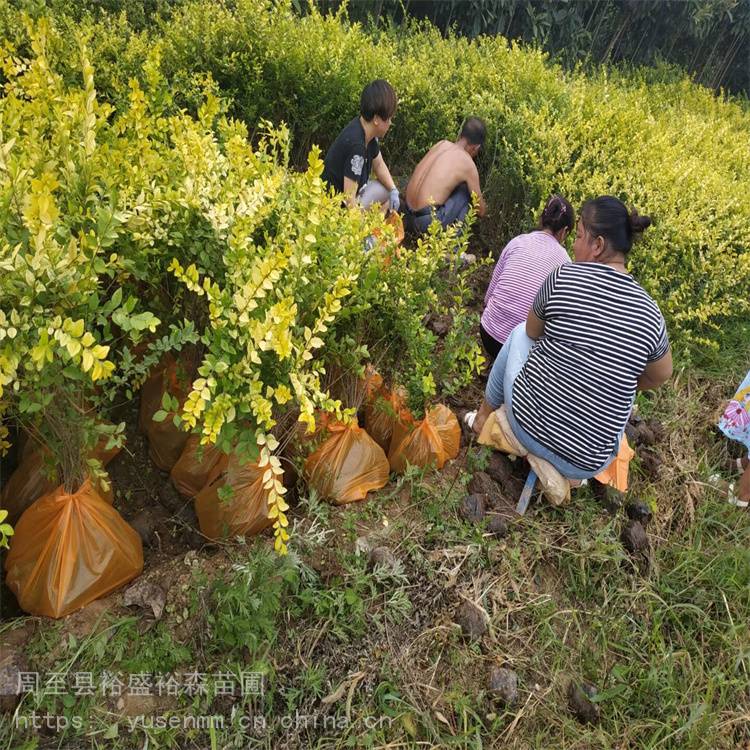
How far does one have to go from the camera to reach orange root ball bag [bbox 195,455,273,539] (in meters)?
2.36

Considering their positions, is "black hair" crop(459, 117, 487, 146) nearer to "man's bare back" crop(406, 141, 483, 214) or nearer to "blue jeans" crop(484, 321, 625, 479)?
"man's bare back" crop(406, 141, 483, 214)

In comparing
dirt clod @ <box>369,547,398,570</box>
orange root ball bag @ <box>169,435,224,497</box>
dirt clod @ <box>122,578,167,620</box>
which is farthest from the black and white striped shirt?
dirt clod @ <box>122,578,167,620</box>

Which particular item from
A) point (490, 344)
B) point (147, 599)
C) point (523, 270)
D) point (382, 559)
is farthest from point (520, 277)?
point (147, 599)

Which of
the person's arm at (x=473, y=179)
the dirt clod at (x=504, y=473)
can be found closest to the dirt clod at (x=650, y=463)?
the dirt clod at (x=504, y=473)

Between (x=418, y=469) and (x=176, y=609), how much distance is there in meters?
1.14

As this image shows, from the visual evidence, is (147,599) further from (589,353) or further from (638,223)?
(638,223)

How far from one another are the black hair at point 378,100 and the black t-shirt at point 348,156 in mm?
143

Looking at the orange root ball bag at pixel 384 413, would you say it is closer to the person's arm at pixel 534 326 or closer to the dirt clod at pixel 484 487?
the dirt clod at pixel 484 487

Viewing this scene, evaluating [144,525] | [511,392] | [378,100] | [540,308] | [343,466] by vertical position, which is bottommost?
[144,525]

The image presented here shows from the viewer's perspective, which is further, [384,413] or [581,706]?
[384,413]

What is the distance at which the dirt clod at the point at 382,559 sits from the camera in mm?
2314

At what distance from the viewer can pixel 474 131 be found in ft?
14.5

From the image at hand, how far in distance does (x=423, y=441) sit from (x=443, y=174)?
239cm

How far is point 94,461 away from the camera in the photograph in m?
2.04
